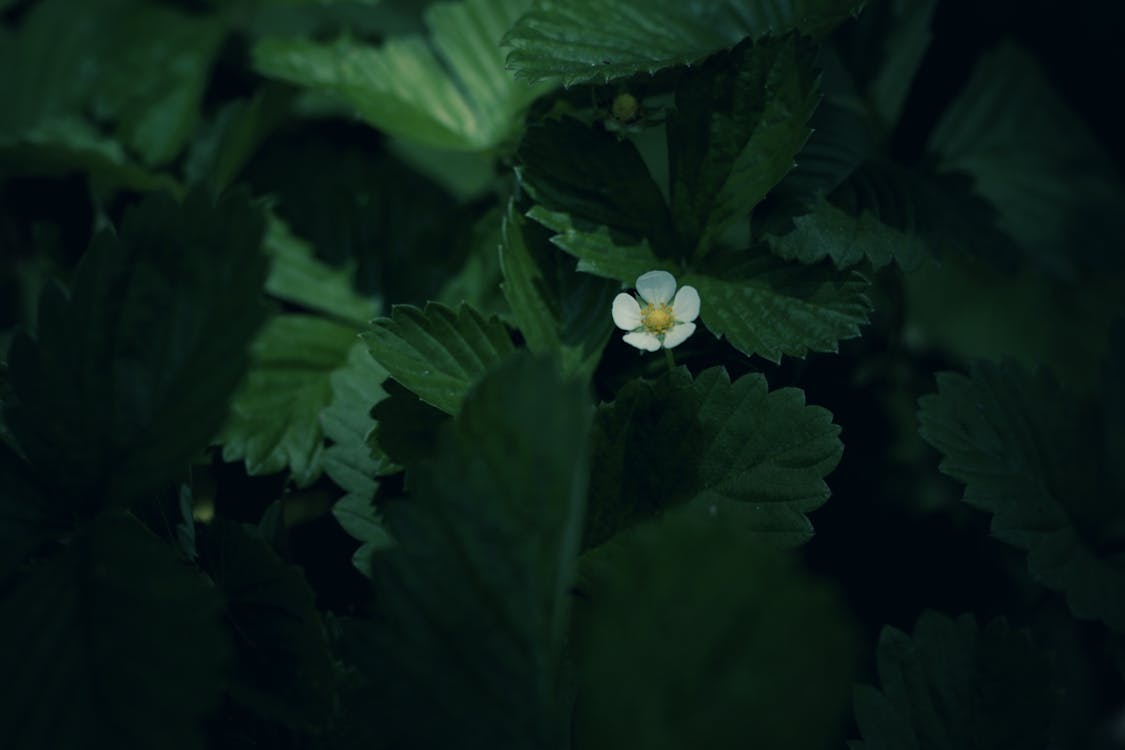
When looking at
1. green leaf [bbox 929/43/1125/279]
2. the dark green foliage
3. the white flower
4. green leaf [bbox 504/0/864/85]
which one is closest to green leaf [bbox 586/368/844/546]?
the dark green foliage

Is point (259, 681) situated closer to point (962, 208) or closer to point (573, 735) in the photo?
point (573, 735)

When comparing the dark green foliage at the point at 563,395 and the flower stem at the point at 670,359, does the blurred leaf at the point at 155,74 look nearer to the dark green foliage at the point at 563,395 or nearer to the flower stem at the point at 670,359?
the dark green foliage at the point at 563,395

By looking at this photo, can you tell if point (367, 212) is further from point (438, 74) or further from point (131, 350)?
point (131, 350)

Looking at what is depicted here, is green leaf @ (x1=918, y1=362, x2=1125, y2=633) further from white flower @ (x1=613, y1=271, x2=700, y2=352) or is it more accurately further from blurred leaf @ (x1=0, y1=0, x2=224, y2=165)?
blurred leaf @ (x1=0, y1=0, x2=224, y2=165)

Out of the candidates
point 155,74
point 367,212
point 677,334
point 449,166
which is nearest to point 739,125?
point 677,334

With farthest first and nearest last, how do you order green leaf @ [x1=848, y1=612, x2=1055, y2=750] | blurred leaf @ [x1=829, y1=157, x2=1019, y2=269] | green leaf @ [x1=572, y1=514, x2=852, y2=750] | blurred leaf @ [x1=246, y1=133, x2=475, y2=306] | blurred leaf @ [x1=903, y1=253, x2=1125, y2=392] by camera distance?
1. blurred leaf @ [x1=903, y1=253, x2=1125, y2=392]
2. blurred leaf @ [x1=246, y1=133, x2=475, y2=306]
3. blurred leaf @ [x1=829, y1=157, x2=1019, y2=269]
4. green leaf @ [x1=848, y1=612, x2=1055, y2=750]
5. green leaf @ [x1=572, y1=514, x2=852, y2=750]

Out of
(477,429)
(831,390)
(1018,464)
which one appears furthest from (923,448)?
(477,429)

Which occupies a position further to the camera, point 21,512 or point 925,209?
point 925,209
